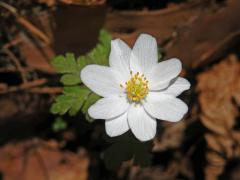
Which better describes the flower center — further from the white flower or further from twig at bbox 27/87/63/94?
twig at bbox 27/87/63/94

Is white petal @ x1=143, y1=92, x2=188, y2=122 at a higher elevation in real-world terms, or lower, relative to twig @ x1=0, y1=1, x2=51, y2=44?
lower

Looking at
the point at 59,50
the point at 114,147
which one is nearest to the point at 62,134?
the point at 59,50

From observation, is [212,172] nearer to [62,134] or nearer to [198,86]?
[198,86]

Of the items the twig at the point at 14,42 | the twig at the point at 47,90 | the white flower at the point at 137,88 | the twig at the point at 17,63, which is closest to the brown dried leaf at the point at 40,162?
the twig at the point at 47,90

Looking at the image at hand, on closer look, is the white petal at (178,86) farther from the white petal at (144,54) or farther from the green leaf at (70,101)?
the green leaf at (70,101)

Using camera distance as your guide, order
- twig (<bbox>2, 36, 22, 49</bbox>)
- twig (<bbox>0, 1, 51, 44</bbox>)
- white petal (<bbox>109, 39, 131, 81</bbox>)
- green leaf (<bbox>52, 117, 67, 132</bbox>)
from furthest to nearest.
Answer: green leaf (<bbox>52, 117, 67, 132</bbox>) < twig (<bbox>2, 36, 22, 49</bbox>) < twig (<bbox>0, 1, 51, 44</bbox>) < white petal (<bbox>109, 39, 131, 81</bbox>)

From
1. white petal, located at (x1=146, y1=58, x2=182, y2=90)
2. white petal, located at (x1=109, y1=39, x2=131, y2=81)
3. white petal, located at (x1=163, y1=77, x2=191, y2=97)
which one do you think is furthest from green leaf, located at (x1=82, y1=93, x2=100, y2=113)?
white petal, located at (x1=163, y1=77, x2=191, y2=97)

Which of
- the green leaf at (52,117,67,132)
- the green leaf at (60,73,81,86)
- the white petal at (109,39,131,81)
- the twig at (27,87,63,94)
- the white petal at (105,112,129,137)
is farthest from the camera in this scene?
the green leaf at (52,117,67,132)

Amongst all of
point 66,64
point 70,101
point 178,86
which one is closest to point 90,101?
point 70,101
